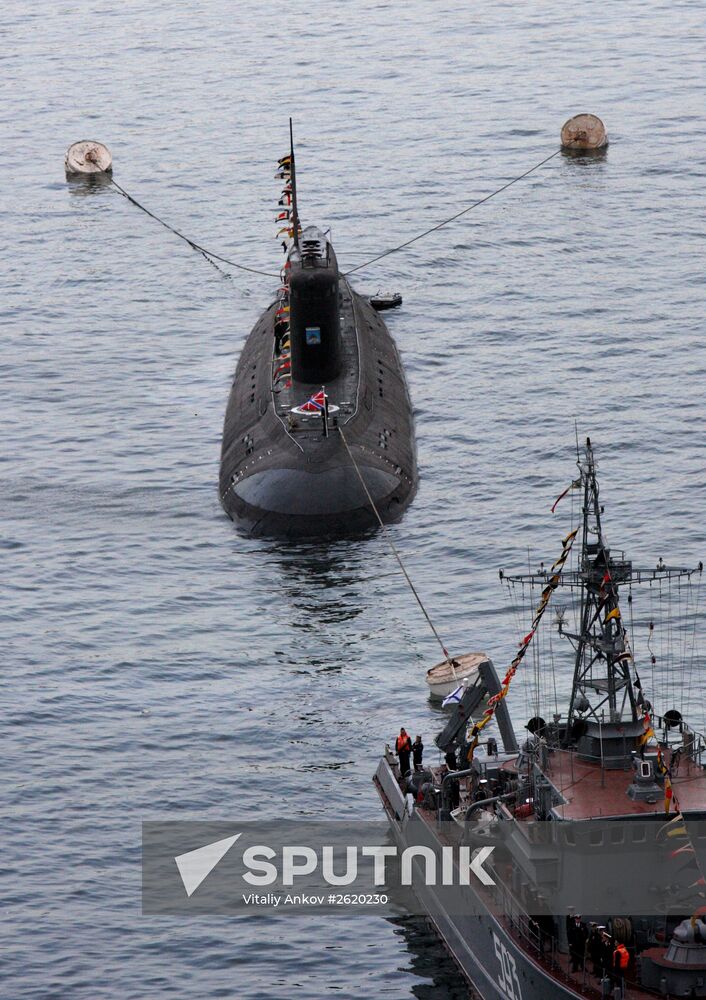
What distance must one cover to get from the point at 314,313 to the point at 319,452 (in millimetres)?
7777

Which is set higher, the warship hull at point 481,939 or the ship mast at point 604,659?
the ship mast at point 604,659

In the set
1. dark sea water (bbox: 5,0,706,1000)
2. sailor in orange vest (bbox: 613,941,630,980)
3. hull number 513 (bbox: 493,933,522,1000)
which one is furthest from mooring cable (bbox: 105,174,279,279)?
sailor in orange vest (bbox: 613,941,630,980)

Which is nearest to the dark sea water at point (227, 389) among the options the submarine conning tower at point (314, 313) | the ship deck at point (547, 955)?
the ship deck at point (547, 955)

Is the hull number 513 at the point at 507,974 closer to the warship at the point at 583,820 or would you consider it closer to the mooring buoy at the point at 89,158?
the warship at the point at 583,820

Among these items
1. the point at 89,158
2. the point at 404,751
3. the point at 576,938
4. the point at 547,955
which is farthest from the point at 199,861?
the point at 89,158

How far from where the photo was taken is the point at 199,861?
60.5m

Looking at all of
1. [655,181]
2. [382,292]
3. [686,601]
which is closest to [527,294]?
[382,292]

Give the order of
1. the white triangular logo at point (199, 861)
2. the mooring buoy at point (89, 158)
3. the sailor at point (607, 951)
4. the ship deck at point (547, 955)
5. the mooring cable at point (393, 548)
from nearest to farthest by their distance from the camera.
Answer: the ship deck at point (547, 955) → the sailor at point (607, 951) → the white triangular logo at point (199, 861) → the mooring cable at point (393, 548) → the mooring buoy at point (89, 158)

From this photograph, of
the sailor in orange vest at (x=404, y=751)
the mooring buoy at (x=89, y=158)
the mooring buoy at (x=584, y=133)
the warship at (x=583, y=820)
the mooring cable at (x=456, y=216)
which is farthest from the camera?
the mooring buoy at (x=89, y=158)

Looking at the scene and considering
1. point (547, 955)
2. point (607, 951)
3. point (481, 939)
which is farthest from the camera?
point (481, 939)

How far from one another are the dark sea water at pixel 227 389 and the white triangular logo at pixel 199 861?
5.49 feet

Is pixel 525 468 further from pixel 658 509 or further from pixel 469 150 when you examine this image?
pixel 469 150

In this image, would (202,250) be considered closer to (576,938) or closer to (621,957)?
(576,938)

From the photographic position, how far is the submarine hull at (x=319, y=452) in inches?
3221
